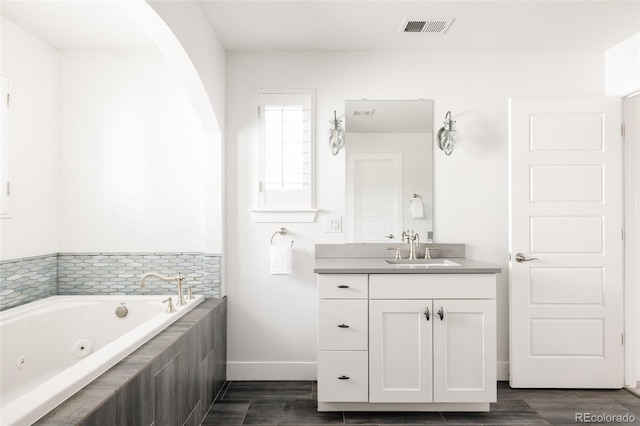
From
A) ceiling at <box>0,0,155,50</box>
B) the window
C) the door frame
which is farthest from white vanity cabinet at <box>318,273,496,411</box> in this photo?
ceiling at <box>0,0,155,50</box>

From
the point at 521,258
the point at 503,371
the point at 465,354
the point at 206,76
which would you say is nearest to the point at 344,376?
the point at 465,354

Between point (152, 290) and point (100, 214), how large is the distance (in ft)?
2.20

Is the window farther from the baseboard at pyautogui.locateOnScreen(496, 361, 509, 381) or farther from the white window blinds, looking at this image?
the baseboard at pyautogui.locateOnScreen(496, 361, 509, 381)

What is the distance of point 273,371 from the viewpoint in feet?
9.28

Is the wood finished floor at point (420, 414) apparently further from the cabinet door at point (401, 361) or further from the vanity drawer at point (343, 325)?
the vanity drawer at point (343, 325)

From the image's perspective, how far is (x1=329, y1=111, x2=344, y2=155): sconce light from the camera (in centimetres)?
276

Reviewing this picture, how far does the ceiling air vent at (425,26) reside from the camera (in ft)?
7.90

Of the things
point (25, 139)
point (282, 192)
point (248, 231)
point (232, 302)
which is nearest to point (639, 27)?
point (282, 192)

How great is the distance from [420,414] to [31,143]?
9.86 ft

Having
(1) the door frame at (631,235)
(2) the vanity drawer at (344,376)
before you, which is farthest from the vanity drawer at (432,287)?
(1) the door frame at (631,235)

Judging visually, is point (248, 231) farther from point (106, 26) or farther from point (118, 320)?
point (106, 26)

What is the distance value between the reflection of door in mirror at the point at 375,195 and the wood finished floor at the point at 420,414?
114cm

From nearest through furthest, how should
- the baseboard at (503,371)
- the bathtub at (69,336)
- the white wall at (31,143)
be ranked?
1. the bathtub at (69,336)
2. the white wall at (31,143)
3. the baseboard at (503,371)

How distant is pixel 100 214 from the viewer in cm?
283
